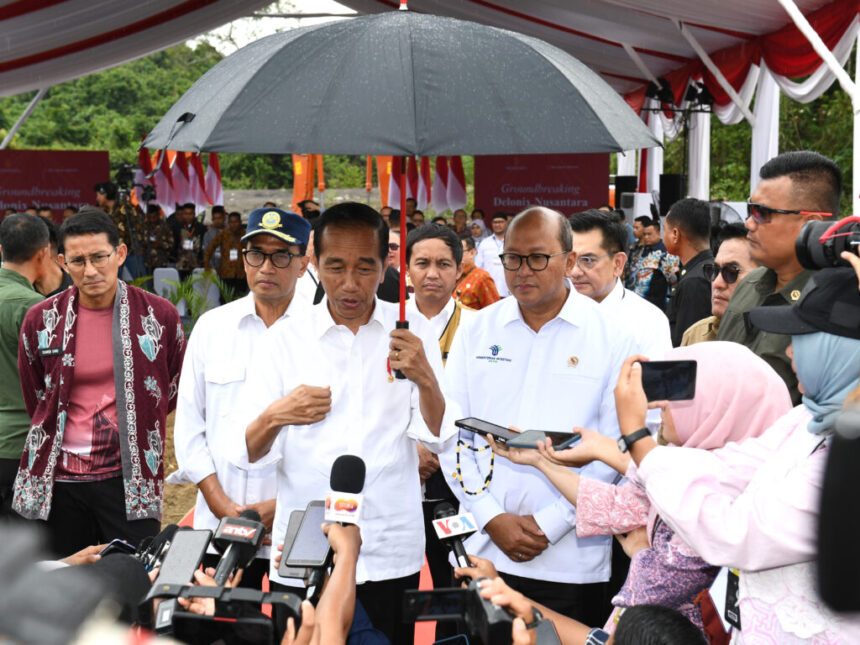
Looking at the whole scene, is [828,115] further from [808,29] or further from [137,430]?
[137,430]

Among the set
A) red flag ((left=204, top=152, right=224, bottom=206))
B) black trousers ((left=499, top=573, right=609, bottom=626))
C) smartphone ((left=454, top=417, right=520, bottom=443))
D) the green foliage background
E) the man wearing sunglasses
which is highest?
the green foliage background

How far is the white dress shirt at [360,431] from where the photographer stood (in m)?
2.76

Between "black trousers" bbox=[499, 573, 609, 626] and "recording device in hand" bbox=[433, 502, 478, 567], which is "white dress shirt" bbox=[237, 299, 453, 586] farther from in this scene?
"recording device in hand" bbox=[433, 502, 478, 567]

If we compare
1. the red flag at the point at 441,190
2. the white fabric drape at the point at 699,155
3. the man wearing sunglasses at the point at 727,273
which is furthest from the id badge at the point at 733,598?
the red flag at the point at 441,190

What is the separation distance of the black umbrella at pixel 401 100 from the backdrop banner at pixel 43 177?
15.1 metres

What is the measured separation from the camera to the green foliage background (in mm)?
21797

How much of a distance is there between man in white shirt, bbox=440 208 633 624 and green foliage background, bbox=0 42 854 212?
18753 millimetres

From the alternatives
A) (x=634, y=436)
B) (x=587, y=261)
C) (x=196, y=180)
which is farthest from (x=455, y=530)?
(x=196, y=180)

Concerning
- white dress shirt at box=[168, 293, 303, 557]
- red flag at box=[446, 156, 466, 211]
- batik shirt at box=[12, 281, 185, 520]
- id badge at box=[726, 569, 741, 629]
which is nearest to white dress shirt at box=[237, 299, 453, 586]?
white dress shirt at box=[168, 293, 303, 557]

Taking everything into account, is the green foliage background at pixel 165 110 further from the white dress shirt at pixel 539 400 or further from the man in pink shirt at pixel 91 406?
the man in pink shirt at pixel 91 406

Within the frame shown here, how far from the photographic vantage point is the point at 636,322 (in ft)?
12.7

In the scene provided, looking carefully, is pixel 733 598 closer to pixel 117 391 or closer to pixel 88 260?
pixel 117 391

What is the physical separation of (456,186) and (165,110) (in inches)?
738

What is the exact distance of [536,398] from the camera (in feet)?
9.95
